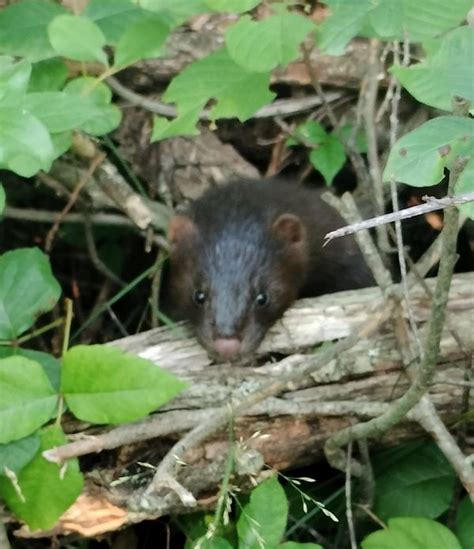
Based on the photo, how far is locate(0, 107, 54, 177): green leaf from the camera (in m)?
2.08

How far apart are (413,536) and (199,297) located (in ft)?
3.51

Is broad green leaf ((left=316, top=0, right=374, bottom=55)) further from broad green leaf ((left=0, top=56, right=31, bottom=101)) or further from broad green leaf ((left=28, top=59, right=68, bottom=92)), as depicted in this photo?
broad green leaf ((left=28, top=59, right=68, bottom=92))

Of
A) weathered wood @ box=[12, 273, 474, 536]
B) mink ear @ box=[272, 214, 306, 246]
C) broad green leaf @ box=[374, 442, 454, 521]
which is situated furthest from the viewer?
mink ear @ box=[272, 214, 306, 246]

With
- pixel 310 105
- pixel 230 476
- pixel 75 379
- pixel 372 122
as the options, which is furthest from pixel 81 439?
pixel 310 105

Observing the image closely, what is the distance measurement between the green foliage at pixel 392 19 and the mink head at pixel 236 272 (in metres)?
0.97

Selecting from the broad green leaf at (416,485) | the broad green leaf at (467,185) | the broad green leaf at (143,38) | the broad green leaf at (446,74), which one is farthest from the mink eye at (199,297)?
the broad green leaf at (467,185)

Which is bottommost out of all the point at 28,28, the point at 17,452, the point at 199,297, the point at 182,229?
the point at 199,297

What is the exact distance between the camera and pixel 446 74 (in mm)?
1794

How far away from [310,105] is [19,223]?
4.06 feet

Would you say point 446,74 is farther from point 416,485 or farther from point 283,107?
point 283,107

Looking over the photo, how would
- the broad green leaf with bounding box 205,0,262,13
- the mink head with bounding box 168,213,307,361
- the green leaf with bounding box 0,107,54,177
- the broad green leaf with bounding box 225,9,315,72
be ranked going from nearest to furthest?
the green leaf with bounding box 0,107,54,177, the broad green leaf with bounding box 205,0,262,13, the broad green leaf with bounding box 225,9,315,72, the mink head with bounding box 168,213,307,361

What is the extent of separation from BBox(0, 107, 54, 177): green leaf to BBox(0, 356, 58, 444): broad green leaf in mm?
438

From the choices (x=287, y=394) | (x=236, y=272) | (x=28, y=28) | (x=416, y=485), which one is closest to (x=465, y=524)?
(x=416, y=485)

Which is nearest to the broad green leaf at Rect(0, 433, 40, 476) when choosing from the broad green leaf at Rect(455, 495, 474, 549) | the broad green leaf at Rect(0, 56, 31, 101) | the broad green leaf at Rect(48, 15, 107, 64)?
the broad green leaf at Rect(0, 56, 31, 101)
